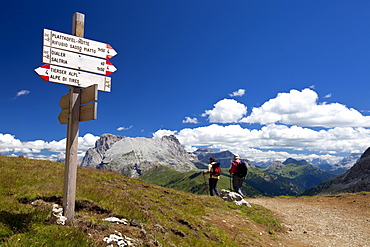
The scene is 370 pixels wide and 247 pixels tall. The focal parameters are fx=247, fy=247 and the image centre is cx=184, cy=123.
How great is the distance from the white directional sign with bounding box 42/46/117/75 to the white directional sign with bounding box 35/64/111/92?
0.51ft

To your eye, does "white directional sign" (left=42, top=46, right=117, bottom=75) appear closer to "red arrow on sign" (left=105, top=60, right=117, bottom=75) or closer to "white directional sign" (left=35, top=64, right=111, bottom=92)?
"red arrow on sign" (left=105, top=60, right=117, bottom=75)

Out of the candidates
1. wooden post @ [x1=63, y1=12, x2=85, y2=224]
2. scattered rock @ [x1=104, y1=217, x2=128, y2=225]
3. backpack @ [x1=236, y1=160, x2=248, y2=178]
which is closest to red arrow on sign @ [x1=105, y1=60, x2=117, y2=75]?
wooden post @ [x1=63, y1=12, x2=85, y2=224]

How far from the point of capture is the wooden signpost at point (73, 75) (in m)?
7.26

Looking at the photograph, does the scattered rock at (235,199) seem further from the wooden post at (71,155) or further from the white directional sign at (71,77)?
the white directional sign at (71,77)

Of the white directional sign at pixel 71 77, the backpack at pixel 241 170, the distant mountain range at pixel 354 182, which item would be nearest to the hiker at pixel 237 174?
the backpack at pixel 241 170

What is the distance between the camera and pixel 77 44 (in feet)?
25.5

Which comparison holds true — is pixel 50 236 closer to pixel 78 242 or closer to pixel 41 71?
pixel 78 242

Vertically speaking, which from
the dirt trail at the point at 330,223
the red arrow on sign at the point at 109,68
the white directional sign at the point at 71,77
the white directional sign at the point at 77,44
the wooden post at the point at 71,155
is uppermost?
the white directional sign at the point at 77,44

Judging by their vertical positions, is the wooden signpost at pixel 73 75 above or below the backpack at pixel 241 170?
above

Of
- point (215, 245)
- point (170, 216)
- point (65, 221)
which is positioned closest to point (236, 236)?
point (215, 245)

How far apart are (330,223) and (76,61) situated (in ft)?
59.0

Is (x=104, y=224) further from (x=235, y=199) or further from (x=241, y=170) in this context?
(x=241, y=170)

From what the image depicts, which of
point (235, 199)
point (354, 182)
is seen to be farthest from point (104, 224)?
point (354, 182)

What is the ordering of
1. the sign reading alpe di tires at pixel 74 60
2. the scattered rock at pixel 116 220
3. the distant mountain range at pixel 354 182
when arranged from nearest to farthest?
the sign reading alpe di tires at pixel 74 60 < the scattered rock at pixel 116 220 < the distant mountain range at pixel 354 182
